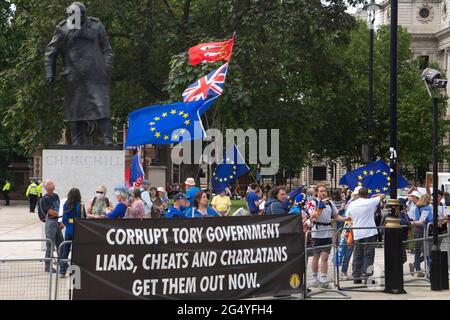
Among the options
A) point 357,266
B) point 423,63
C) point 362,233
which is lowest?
point 357,266

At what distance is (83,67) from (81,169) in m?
2.17

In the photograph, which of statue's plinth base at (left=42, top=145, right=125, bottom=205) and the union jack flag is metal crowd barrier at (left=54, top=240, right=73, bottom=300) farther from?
the union jack flag

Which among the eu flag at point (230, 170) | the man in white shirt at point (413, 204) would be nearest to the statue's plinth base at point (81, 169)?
the eu flag at point (230, 170)

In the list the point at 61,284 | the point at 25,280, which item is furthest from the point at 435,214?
the point at 25,280

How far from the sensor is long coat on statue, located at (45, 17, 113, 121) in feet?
64.8

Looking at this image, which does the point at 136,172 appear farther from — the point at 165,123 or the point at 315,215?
the point at 315,215

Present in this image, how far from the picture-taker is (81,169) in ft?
64.3

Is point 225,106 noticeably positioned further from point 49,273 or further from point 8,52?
point 8,52

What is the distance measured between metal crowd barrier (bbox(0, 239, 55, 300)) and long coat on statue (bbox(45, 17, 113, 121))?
825 centimetres

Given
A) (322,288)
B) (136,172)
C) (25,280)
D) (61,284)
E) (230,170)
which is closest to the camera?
(61,284)

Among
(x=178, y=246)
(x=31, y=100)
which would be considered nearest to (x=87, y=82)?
(x=178, y=246)
